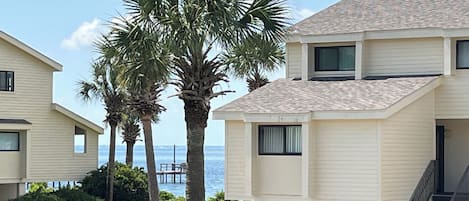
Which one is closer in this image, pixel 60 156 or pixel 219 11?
pixel 219 11

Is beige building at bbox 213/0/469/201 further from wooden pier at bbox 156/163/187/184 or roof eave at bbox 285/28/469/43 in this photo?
wooden pier at bbox 156/163/187/184

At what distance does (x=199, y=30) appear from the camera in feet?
100

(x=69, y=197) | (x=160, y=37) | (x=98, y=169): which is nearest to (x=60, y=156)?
(x=98, y=169)

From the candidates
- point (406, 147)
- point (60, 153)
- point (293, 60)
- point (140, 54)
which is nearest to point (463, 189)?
point (406, 147)

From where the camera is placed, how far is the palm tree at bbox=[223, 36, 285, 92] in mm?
32500

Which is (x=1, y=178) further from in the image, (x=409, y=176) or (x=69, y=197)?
(x=409, y=176)

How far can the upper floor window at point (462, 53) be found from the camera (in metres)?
30.5

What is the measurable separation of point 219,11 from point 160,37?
2.08 meters

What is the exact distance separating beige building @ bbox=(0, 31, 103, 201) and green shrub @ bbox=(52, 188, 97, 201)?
3.21m

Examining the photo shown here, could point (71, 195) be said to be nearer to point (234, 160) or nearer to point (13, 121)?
point (13, 121)

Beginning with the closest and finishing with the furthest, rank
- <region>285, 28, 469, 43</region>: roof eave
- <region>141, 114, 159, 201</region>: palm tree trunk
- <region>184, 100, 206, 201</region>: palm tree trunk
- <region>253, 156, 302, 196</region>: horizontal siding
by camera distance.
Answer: <region>253, 156, 302, 196</region>: horizontal siding < <region>285, 28, 469, 43</region>: roof eave < <region>184, 100, 206, 201</region>: palm tree trunk < <region>141, 114, 159, 201</region>: palm tree trunk

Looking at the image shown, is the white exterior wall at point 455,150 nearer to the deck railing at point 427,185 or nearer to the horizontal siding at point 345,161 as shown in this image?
the deck railing at point 427,185

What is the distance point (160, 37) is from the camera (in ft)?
104

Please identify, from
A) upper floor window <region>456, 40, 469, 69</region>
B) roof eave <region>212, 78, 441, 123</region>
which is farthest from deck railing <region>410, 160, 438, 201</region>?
upper floor window <region>456, 40, 469, 69</region>
